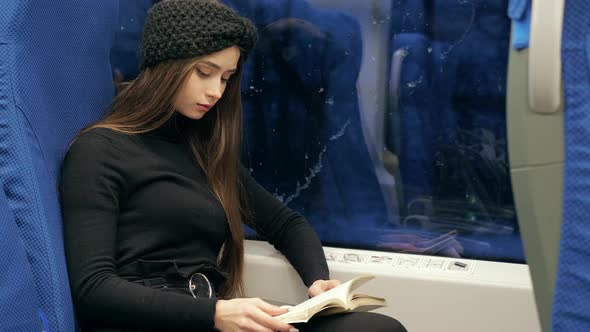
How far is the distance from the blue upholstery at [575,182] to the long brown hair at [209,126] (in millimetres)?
855

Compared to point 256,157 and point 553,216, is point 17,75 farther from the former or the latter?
point 553,216

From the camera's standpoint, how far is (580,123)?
89 cm

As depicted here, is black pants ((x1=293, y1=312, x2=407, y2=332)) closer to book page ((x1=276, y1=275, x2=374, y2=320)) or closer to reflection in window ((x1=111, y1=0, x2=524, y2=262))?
book page ((x1=276, y1=275, x2=374, y2=320))

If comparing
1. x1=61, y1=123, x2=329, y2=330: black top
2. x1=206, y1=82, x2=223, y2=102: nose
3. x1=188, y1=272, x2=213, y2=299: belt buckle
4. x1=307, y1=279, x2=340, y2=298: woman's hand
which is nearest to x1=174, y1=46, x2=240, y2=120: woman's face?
x1=206, y1=82, x2=223, y2=102: nose

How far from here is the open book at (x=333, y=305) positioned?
1.38 metres

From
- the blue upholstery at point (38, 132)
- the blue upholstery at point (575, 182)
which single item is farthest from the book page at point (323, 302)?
the blue upholstery at point (575, 182)

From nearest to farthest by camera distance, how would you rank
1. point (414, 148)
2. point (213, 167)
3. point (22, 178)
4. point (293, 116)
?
point (22, 178), point (213, 167), point (414, 148), point (293, 116)

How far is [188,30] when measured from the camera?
1542 mm


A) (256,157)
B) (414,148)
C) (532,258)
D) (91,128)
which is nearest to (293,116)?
(256,157)

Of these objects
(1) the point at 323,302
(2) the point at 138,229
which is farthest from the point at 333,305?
(2) the point at 138,229

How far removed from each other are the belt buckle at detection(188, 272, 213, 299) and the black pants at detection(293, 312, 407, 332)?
24 cm

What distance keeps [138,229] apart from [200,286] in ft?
0.60

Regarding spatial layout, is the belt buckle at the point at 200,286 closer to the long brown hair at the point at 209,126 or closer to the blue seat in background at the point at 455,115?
the long brown hair at the point at 209,126

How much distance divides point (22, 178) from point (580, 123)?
0.99 metres
